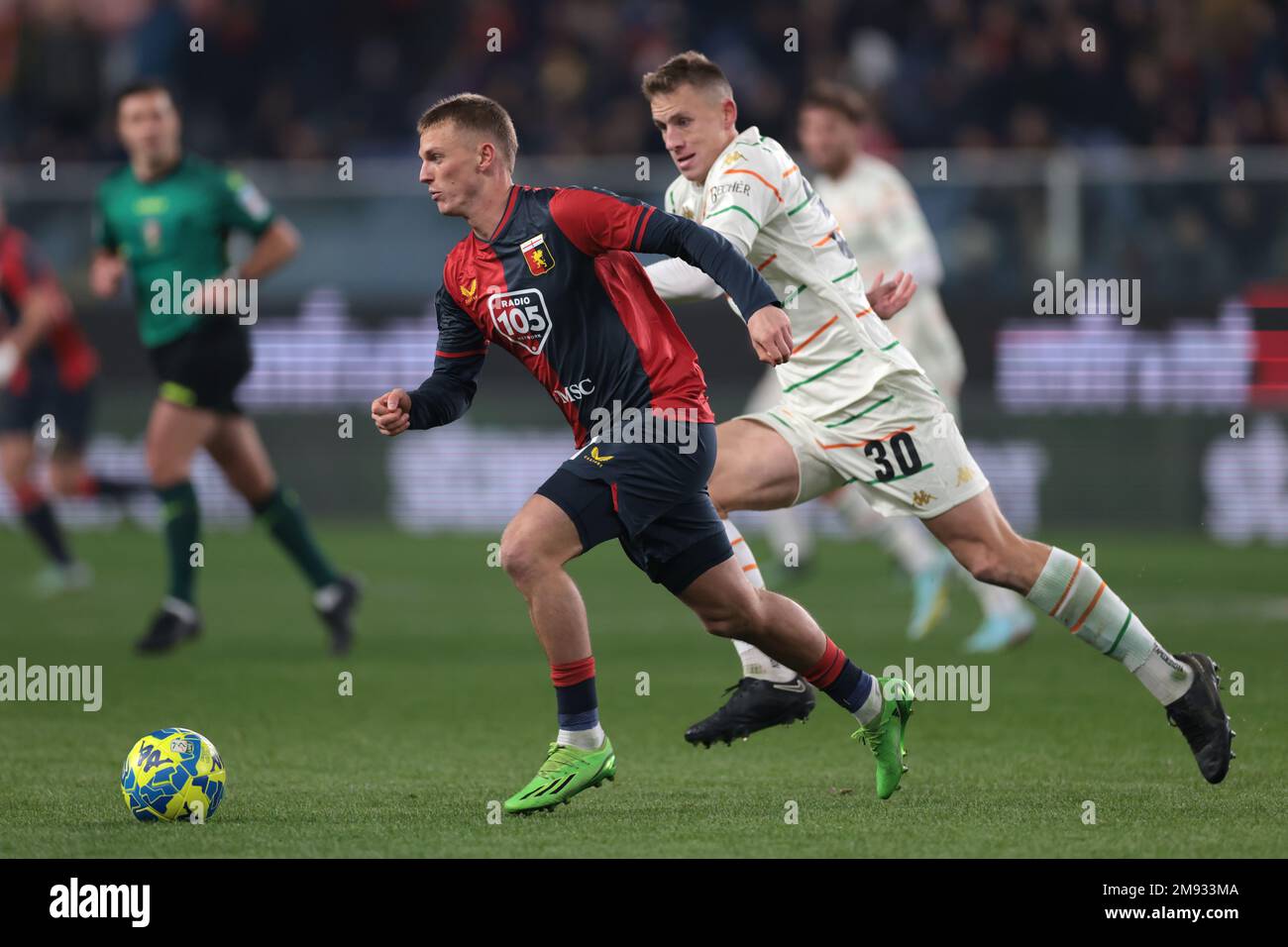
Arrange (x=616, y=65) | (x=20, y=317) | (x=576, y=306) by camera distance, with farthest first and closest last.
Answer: (x=616, y=65), (x=20, y=317), (x=576, y=306)

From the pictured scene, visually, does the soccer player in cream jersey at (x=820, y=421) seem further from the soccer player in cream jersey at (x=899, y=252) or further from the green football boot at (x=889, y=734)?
the soccer player in cream jersey at (x=899, y=252)

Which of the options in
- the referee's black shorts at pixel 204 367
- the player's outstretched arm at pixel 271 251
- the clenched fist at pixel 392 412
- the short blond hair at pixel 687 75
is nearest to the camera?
the clenched fist at pixel 392 412

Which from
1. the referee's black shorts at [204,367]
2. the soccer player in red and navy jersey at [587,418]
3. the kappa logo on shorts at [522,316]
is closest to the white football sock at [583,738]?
the soccer player in red and navy jersey at [587,418]

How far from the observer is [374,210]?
1593cm

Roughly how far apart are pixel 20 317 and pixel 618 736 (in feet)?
23.4

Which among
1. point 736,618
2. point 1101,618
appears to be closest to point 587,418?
point 736,618

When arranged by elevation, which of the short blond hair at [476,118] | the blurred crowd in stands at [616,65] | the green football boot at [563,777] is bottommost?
the green football boot at [563,777]

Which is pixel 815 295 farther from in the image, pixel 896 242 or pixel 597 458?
pixel 896 242

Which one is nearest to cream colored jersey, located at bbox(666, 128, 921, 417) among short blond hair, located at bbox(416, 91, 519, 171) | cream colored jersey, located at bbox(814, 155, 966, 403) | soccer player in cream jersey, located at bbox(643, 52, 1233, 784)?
soccer player in cream jersey, located at bbox(643, 52, 1233, 784)

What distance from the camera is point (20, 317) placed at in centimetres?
1277

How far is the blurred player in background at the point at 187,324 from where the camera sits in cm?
954

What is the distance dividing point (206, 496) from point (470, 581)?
4.08m
